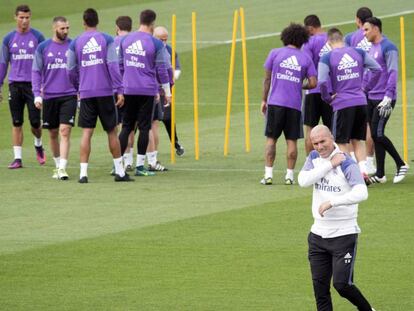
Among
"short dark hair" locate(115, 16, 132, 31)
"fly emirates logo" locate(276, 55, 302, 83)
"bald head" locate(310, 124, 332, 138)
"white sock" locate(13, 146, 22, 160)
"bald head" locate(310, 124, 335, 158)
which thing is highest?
"short dark hair" locate(115, 16, 132, 31)

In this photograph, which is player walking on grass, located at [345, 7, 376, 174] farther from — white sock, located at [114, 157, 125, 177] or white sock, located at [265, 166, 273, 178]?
white sock, located at [114, 157, 125, 177]

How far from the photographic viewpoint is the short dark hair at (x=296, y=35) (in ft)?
59.9

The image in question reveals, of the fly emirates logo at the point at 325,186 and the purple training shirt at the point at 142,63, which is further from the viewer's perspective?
the purple training shirt at the point at 142,63

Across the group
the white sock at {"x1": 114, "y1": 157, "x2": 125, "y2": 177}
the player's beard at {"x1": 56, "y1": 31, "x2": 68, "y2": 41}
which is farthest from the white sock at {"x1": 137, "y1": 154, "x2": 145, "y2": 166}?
the player's beard at {"x1": 56, "y1": 31, "x2": 68, "y2": 41}

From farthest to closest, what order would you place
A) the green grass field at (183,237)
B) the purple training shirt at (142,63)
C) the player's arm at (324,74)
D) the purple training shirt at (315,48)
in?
the purple training shirt at (142,63)
the purple training shirt at (315,48)
the player's arm at (324,74)
the green grass field at (183,237)

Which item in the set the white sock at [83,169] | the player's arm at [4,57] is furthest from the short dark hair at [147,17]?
the player's arm at [4,57]

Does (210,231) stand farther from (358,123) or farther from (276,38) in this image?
(276,38)

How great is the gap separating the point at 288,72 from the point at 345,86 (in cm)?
86

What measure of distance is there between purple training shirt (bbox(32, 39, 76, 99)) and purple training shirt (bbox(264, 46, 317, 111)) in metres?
3.18

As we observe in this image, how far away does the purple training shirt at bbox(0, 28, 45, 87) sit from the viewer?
2069 centimetres

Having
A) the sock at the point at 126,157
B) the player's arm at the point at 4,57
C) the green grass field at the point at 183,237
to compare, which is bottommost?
the green grass field at the point at 183,237

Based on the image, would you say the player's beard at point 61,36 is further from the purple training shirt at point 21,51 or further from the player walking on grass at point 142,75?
the purple training shirt at point 21,51

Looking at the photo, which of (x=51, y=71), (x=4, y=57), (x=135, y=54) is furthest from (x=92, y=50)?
(x=4, y=57)

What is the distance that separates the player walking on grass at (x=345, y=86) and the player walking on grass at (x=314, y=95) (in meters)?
1.24
